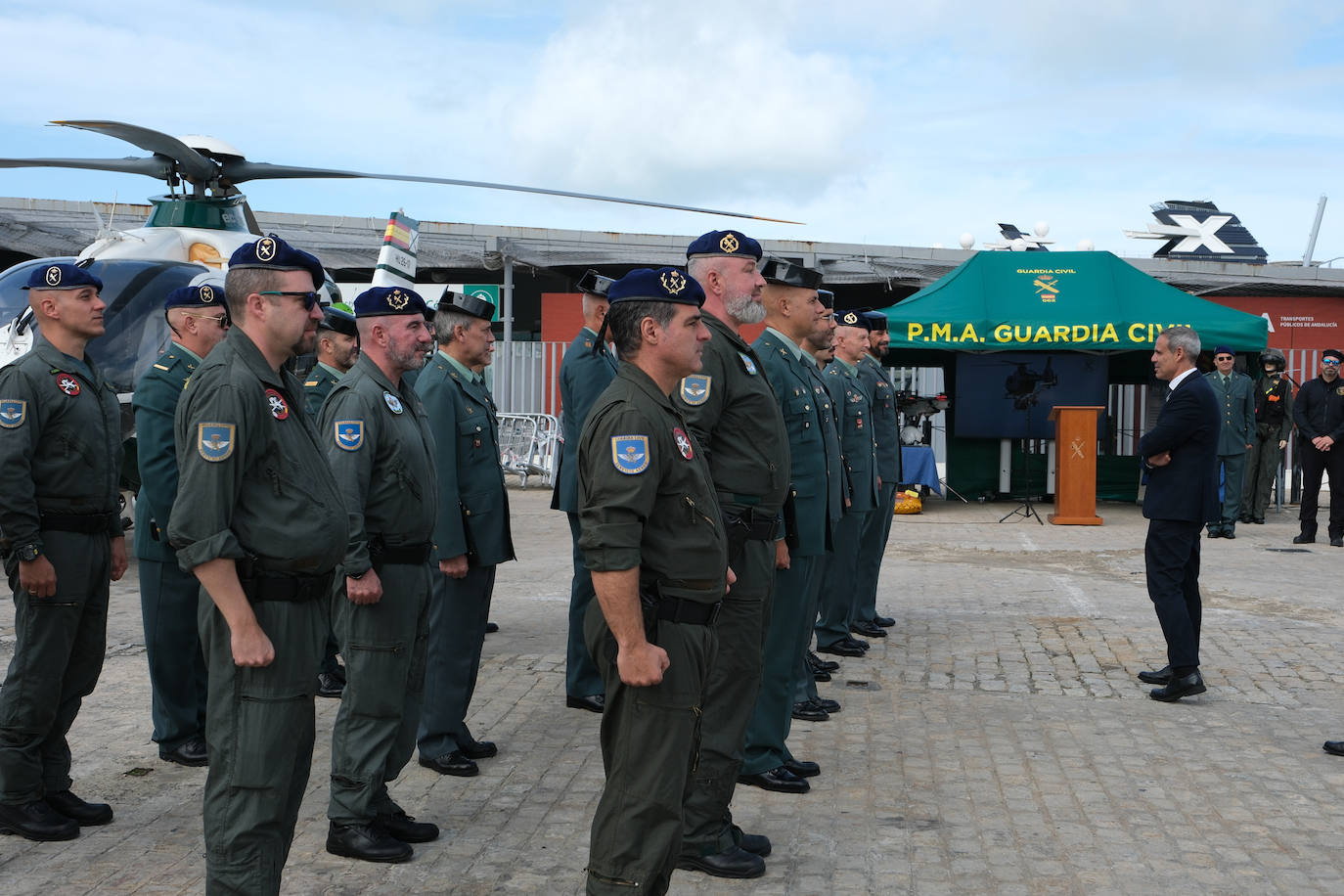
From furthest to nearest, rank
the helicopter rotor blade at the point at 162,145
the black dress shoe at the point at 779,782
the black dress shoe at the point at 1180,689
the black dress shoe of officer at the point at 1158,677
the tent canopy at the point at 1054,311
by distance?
the tent canopy at the point at 1054,311, the helicopter rotor blade at the point at 162,145, the black dress shoe of officer at the point at 1158,677, the black dress shoe at the point at 1180,689, the black dress shoe at the point at 779,782

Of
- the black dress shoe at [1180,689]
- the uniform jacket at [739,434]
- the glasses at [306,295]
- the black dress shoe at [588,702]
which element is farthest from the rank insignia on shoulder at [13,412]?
the black dress shoe at [1180,689]

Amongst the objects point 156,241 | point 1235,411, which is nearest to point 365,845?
point 156,241

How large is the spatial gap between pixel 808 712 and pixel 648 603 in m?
3.10

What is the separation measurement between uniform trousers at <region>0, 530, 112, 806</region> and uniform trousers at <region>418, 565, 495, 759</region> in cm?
129

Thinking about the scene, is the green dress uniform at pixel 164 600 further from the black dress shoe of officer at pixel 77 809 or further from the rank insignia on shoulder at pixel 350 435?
the rank insignia on shoulder at pixel 350 435

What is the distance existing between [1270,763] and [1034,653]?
231cm

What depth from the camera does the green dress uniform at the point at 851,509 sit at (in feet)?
24.8

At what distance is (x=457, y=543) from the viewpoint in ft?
→ 16.9

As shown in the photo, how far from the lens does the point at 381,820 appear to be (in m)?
4.34

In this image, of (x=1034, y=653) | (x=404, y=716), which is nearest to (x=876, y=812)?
(x=404, y=716)

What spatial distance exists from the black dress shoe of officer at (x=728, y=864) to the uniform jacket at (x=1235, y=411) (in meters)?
12.3

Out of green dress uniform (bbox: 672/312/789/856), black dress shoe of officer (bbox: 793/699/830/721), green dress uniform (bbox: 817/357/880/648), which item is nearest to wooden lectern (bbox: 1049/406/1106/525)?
green dress uniform (bbox: 817/357/880/648)

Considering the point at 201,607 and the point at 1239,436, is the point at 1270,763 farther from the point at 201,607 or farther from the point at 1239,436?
the point at 1239,436

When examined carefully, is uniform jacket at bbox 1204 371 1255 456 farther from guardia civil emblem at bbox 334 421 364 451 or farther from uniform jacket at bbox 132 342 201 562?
guardia civil emblem at bbox 334 421 364 451
